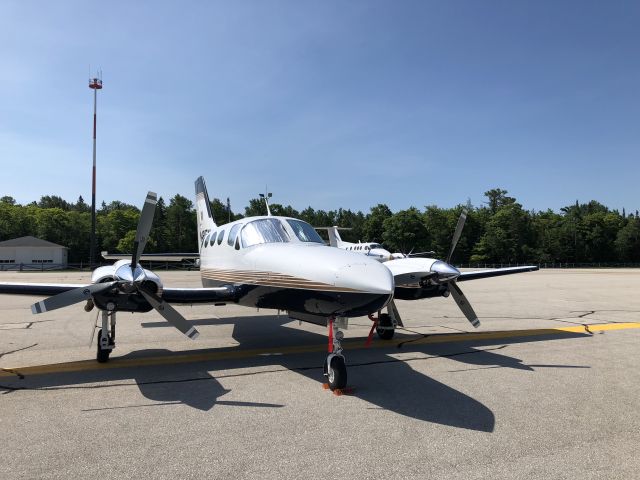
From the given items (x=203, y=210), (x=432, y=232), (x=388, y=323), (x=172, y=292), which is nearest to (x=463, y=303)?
(x=388, y=323)

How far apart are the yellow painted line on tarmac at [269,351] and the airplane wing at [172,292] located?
3.59 feet

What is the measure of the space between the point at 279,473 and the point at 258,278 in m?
4.33

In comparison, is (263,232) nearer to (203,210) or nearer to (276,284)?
(276,284)

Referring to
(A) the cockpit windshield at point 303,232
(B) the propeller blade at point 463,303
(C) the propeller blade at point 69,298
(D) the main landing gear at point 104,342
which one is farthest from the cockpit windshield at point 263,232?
(B) the propeller blade at point 463,303

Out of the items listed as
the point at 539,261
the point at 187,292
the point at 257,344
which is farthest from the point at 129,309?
the point at 539,261

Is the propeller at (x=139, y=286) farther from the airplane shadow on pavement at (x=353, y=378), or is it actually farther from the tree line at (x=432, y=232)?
the tree line at (x=432, y=232)

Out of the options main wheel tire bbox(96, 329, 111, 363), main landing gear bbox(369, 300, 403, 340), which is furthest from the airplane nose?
main wheel tire bbox(96, 329, 111, 363)

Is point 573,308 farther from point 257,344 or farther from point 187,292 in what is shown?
point 187,292

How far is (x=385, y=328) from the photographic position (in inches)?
411

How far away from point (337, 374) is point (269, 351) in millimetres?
3235

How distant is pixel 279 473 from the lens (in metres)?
3.84

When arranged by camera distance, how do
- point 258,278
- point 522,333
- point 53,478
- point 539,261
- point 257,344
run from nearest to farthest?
point 53,478, point 258,278, point 257,344, point 522,333, point 539,261

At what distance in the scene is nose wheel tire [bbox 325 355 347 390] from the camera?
6.24 m

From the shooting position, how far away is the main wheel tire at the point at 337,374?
20.5 feet
